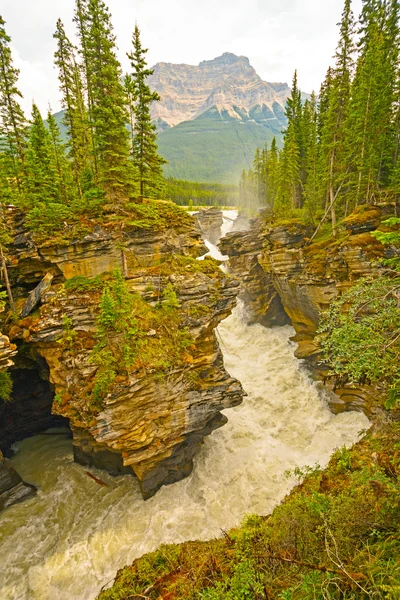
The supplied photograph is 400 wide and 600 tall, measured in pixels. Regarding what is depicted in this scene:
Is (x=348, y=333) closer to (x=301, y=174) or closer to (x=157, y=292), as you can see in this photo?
(x=157, y=292)

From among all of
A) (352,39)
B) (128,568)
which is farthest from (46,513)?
(352,39)

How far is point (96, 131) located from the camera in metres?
17.9

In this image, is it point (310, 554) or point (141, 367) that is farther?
point (141, 367)

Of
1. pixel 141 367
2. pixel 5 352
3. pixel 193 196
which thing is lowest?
pixel 141 367

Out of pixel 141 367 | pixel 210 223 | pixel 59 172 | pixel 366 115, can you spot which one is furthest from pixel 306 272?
pixel 210 223

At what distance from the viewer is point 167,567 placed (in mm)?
7367

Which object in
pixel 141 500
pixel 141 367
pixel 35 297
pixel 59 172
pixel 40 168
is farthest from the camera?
pixel 59 172

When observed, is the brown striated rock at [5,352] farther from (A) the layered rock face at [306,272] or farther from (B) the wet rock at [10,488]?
(A) the layered rock face at [306,272]

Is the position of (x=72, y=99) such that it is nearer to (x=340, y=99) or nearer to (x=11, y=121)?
(x=11, y=121)

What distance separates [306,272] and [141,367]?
16990 mm

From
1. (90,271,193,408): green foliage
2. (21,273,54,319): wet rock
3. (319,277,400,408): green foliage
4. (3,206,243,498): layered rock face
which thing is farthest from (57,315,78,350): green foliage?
(319,277,400,408): green foliage

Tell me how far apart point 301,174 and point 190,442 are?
41.4 m

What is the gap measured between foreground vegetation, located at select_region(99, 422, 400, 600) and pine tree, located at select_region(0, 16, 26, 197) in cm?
2354

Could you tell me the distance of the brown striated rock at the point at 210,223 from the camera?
66062mm
